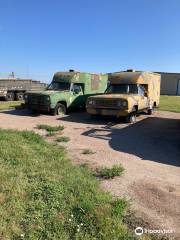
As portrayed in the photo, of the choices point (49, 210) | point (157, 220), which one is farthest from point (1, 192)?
point (157, 220)

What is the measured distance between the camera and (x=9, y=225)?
429 cm

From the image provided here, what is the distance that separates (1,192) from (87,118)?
33.5ft

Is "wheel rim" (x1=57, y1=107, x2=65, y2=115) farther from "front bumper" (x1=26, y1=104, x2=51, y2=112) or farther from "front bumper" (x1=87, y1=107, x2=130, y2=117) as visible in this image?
"front bumper" (x1=87, y1=107, x2=130, y2=117)

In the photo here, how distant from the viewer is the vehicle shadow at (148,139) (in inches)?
343

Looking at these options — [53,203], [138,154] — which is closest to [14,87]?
[138,154]

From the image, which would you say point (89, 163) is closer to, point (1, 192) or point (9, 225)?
point (1, 192)

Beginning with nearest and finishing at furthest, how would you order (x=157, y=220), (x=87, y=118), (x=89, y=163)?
(x=157, y=220)
(x=89, y=163)
(x=87, y=118)

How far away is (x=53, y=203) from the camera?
4.99m

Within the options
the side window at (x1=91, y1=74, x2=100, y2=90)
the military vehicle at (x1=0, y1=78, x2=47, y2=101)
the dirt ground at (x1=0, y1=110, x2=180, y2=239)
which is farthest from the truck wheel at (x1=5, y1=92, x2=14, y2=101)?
the dirt ground at (x1=0, y1=110, x2=180, y2=239)

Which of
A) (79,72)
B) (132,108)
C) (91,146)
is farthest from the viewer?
(79,72)

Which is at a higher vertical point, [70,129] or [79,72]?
[79,72]

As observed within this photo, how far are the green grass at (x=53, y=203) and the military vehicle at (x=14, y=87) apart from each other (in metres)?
19.3

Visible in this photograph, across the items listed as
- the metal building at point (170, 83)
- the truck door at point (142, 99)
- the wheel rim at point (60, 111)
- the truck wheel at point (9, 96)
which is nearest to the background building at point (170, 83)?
the metal building at point (170, 83)

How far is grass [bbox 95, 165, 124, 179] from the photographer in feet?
21.6
